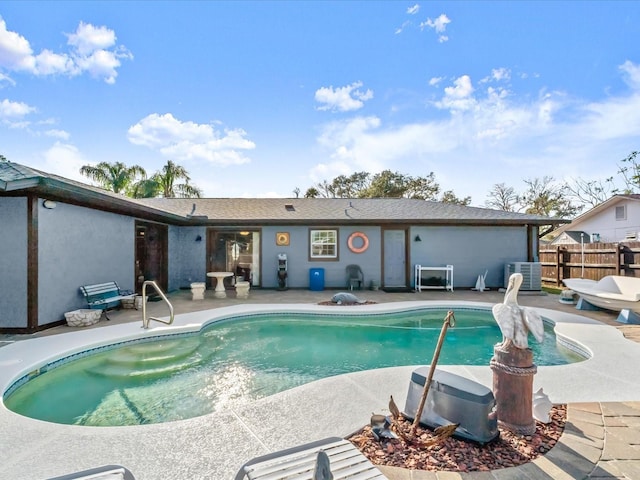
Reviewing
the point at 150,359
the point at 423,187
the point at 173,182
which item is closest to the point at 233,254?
the point at 150,359

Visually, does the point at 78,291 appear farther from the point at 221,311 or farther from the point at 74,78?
the point at 74,78

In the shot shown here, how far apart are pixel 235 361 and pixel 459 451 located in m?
3.60

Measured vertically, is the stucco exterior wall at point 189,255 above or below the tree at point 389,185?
below

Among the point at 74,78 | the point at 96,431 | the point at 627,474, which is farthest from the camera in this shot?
the point at 74,78

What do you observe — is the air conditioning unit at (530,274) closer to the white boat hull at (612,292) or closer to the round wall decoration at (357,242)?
the white boat hull at (612,292)

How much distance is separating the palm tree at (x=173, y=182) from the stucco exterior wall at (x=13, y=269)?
18.9m

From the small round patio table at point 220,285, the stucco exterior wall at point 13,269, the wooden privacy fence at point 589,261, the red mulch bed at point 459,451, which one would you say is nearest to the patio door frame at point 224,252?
the small round patio table at point 220,285

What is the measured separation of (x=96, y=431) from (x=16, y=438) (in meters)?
0.56

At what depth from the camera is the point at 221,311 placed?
24.2 feet

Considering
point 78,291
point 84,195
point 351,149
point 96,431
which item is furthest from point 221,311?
point 351,149

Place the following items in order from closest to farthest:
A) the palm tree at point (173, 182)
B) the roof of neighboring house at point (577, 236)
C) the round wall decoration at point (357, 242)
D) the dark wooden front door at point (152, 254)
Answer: the dark wooden front door at point (152, 254) < the round wall decoration at point (357, 242) < the roof of neighboring house at point (577, 236) < the palm tree at point (173, 182)

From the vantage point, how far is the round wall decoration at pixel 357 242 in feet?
37.4

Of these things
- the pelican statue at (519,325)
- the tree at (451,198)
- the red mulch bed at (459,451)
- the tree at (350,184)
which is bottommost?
the red mulch bed at (459,451)

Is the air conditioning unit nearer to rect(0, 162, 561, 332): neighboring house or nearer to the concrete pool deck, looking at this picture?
rect(0, 162, 561, 332): neighboring house
